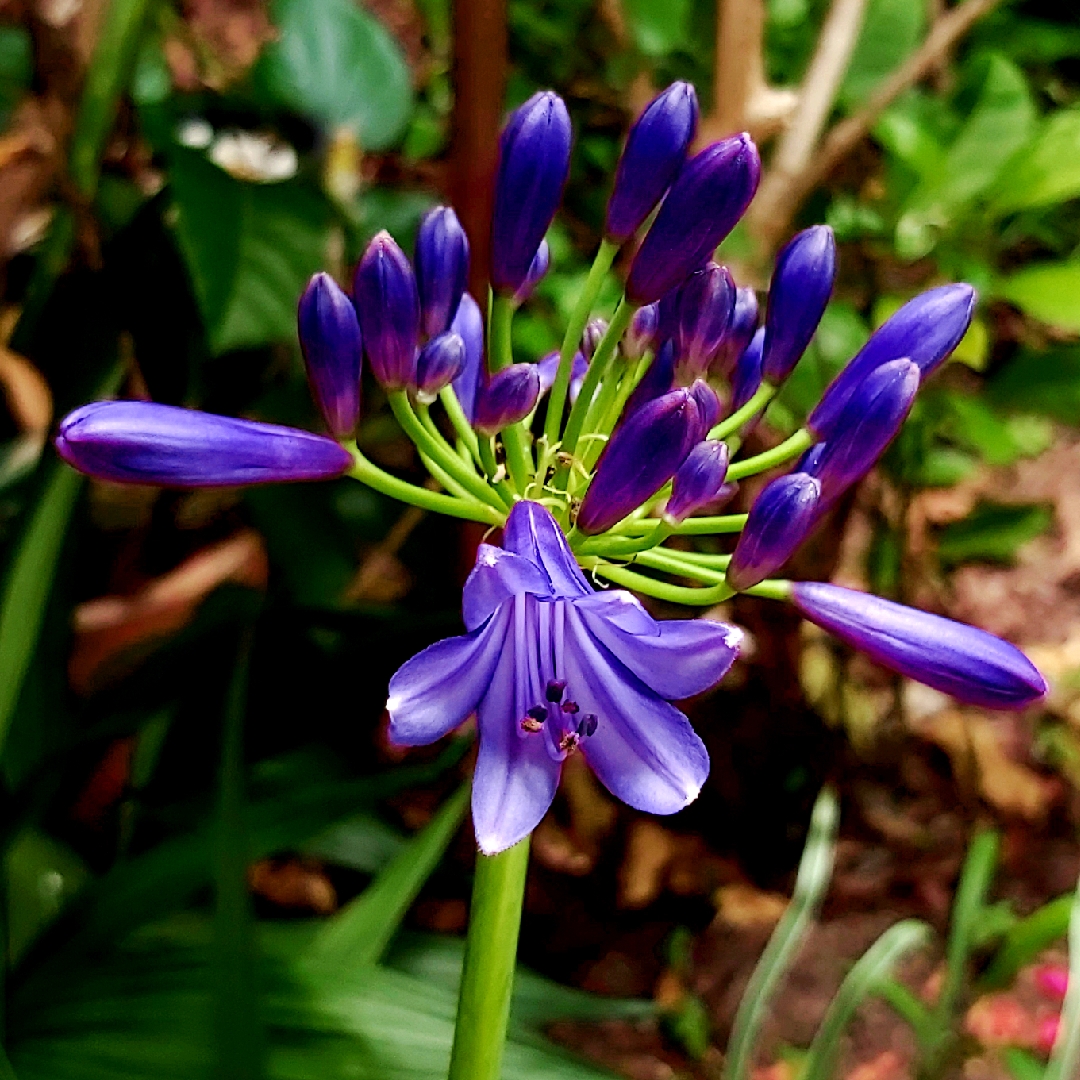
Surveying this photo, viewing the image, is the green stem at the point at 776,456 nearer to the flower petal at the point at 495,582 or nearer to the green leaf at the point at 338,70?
the flower petal at the point at 495,582

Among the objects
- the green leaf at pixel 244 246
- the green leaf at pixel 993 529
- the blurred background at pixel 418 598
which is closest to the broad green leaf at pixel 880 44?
the blurred background at pixel 418 598

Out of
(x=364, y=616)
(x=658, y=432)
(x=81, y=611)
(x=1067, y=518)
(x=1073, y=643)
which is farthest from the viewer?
(x=1067, y=518)

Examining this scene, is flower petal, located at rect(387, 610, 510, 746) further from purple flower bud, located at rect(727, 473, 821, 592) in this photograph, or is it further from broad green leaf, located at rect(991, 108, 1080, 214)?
broad green leaf, located at rect(991, 108, 1080, 214)

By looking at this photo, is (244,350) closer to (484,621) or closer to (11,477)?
(11,477)

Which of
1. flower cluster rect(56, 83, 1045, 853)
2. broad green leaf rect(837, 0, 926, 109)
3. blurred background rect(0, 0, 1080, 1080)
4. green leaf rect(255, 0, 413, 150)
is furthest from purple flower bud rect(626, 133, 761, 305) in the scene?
green leaf rect(255, 0, 413, 150)

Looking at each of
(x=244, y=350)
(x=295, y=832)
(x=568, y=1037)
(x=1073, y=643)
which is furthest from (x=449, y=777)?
(x=1073, y=643)

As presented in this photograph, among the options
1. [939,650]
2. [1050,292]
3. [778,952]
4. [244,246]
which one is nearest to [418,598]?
[244,246]
